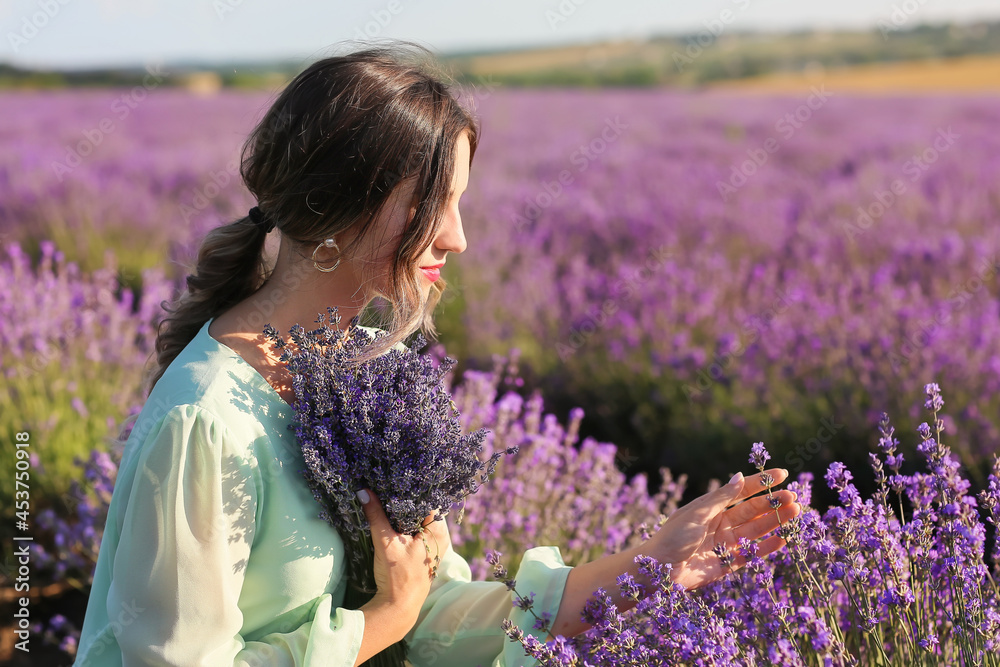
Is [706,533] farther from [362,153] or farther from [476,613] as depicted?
[362,153]

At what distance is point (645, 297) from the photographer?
4.21m

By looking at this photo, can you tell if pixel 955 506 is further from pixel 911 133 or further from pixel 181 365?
pixel 911 133

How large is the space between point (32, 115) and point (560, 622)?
13015 millimetres

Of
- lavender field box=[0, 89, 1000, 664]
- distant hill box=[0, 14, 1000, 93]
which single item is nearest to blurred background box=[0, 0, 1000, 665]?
lavender field box=[0, 89, 1000, 664]

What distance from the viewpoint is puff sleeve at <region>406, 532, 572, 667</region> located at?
59.4 inches

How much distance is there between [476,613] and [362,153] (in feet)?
2.88

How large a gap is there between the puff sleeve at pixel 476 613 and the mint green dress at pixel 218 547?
0.04 ft

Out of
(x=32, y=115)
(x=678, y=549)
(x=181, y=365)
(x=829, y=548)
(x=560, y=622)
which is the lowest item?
(x=32, y=115)

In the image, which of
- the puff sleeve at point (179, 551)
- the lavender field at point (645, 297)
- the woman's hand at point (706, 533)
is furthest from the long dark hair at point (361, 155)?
the lavender field at point (645, 297)

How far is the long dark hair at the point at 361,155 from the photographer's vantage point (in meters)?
1.35

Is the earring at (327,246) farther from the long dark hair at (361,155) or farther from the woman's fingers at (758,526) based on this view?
the woman's fingers at (758,526)

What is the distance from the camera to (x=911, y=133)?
359 inches

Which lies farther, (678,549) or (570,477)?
(570,477)

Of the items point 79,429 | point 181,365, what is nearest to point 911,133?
point 79,429
